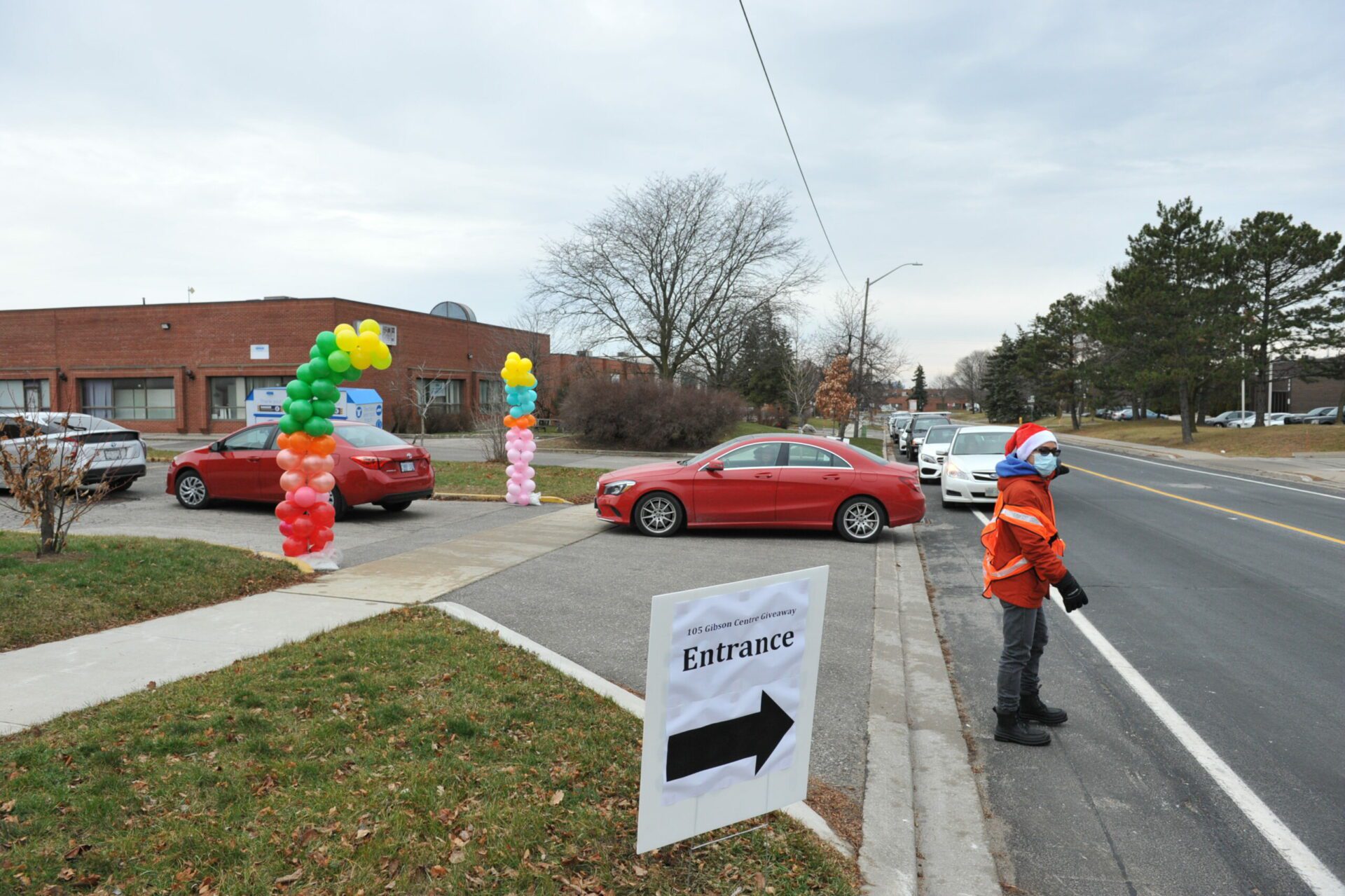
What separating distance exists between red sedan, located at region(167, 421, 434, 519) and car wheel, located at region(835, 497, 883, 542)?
6.28 m

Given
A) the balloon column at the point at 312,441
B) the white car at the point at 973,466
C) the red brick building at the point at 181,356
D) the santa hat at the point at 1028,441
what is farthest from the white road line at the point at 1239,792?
the red brick building at the point at 181,356

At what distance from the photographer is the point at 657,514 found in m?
11.7

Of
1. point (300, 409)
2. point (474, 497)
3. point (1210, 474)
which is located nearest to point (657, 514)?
point (300, 409)

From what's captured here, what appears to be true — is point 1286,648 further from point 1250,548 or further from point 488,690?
point 488,690

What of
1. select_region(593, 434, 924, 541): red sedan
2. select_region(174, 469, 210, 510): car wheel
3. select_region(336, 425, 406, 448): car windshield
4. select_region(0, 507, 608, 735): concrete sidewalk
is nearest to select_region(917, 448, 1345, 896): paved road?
select_region(593, 434, 924, 541): red sedan

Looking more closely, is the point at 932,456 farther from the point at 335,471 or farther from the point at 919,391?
the point at 919,391

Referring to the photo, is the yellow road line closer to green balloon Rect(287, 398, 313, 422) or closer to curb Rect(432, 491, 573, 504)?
curb Rect(432, 491, 573, 504)

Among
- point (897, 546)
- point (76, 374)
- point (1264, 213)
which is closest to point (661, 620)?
point (897, 546)

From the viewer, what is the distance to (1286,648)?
263 inches

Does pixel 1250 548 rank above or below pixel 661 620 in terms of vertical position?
below

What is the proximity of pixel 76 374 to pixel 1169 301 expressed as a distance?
175ft

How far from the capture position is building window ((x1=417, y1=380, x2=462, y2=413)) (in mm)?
39875

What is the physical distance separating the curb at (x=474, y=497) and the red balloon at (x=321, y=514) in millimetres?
6175

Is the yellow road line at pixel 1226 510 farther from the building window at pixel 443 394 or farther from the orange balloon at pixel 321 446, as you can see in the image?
the building window at pixel 443 394
